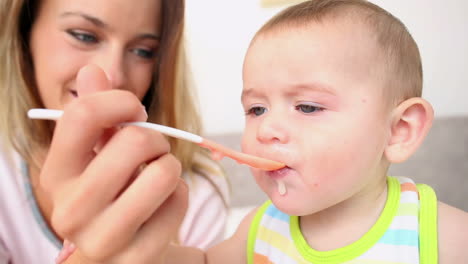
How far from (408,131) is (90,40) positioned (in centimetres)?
63

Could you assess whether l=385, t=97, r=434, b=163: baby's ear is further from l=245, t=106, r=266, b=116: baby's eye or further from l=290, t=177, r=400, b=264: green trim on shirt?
l=245, t=106, r=266, b=116: baby's eye

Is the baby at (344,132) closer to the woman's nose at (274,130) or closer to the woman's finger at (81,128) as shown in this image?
the woman's nose at (274,130)

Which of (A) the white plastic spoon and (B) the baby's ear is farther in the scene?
(B) the baby's ear

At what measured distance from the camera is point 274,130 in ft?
1.69

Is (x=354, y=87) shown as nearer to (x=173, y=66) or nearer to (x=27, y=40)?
(x=173, y=66)

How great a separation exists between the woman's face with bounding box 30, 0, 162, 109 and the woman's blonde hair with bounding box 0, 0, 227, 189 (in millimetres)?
40

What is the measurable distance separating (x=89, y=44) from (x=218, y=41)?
77 cm

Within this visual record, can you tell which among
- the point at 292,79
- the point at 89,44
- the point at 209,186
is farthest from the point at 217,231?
the point at 292,79

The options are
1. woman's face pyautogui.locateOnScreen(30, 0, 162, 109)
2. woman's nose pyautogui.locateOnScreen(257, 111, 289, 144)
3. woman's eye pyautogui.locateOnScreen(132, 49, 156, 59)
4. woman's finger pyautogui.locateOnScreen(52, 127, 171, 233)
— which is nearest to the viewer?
woman's finger pyautogui.locateOnScreen(52, 127, 171, 233)

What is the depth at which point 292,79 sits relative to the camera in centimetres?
53

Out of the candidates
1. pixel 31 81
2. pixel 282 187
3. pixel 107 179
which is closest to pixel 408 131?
pixel 282 187

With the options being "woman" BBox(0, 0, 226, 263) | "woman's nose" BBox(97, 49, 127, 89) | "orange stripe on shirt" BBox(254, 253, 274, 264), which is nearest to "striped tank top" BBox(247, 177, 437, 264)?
"orange stripe on shirt" BBox(254, 253, 274, 264)

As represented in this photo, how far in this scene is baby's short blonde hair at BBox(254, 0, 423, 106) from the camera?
56 centimetres

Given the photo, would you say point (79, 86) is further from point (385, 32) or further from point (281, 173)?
point (385, 32)
